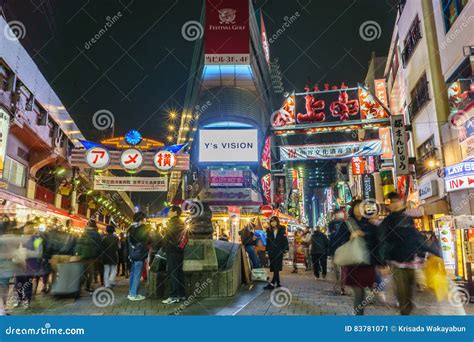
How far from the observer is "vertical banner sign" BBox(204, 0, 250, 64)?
27.6m

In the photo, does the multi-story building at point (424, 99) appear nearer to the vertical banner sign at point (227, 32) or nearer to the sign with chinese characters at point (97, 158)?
the vertical banner sign at point (227, 32)

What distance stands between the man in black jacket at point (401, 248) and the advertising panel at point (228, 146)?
72.6 feet

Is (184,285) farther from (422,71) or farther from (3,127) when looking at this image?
(422,71)

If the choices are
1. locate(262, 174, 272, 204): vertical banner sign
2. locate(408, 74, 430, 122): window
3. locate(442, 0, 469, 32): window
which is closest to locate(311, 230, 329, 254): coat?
locate(442, 0, 469, 32): window

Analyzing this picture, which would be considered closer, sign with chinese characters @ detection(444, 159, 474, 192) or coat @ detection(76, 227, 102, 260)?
coat @ detection(76, 227, 102, 260)

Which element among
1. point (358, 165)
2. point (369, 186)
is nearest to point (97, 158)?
point (358, 165)

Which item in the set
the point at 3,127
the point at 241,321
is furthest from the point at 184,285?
the point at 3,127

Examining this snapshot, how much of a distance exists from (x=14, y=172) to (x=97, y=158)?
9.28m

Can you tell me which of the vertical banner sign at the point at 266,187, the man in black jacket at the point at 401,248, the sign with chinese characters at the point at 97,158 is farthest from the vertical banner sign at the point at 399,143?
the vertical banner sign at the point at 266,187

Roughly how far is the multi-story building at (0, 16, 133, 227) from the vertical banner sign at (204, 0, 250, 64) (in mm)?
12460

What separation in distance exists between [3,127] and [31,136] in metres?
5.29

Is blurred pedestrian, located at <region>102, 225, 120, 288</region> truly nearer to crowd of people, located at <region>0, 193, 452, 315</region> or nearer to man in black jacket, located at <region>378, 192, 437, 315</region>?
crowd of people, located at <region>0, 193, 452, 315</region>

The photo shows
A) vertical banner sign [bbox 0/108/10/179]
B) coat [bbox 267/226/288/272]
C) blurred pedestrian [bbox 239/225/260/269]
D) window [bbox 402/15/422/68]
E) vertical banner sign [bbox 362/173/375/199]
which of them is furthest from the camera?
vertical banner sign [bbox 362/173/375/199]

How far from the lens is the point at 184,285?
22.5 feet
